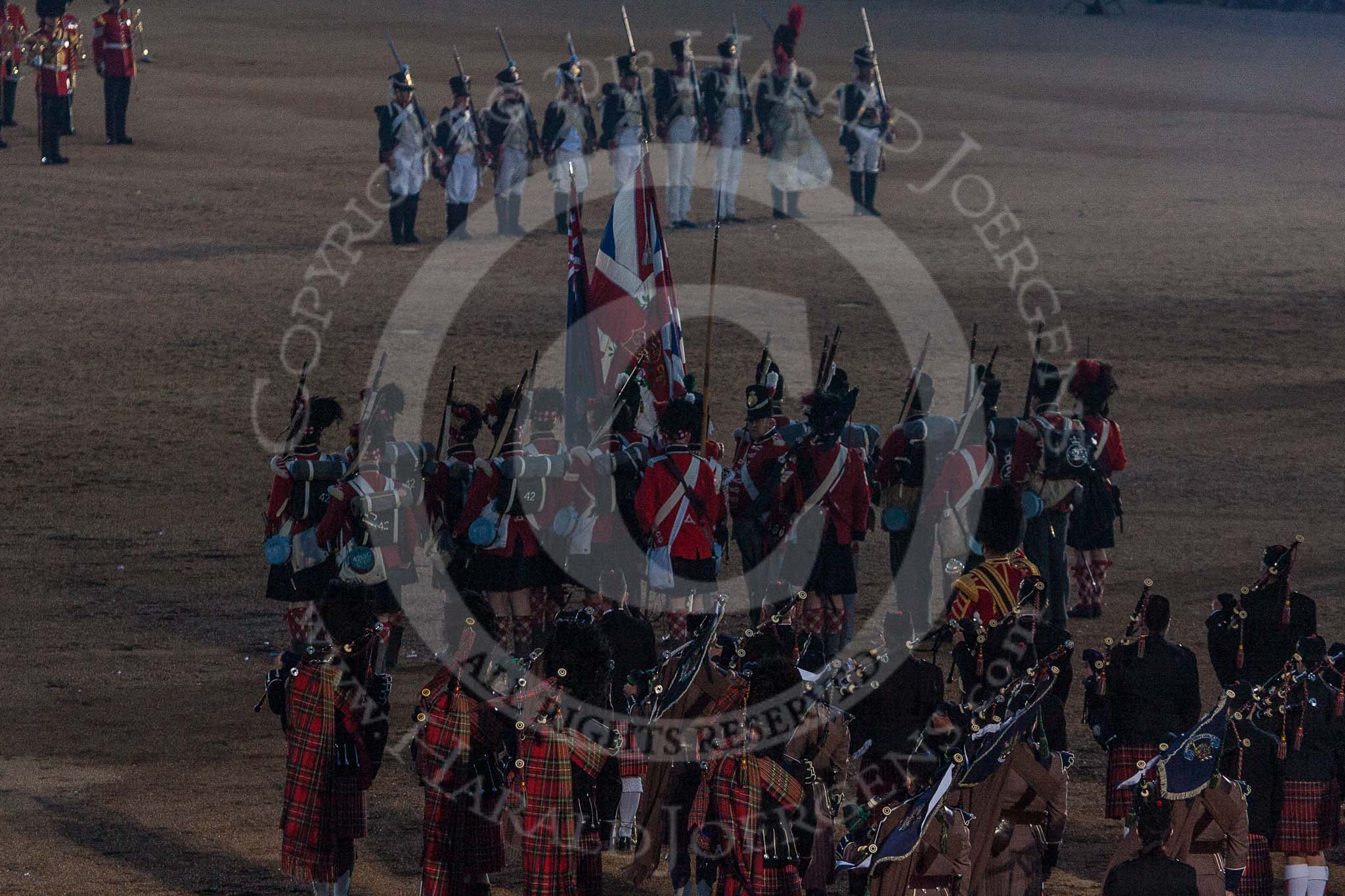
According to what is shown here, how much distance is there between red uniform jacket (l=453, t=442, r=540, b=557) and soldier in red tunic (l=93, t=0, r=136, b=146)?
1642 centimetres

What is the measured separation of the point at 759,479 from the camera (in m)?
9.91

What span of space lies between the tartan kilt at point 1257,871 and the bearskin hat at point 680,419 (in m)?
3.29

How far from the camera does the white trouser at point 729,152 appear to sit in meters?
22.5

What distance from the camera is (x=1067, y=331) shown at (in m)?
17.6

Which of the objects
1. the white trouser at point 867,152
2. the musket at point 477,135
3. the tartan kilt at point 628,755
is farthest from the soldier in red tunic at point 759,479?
the white trouser at point 867,152

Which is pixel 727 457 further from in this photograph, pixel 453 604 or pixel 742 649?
pixel 742 649

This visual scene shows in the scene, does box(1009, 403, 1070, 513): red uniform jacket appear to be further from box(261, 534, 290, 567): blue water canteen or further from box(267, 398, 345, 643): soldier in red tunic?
box(261, 534, 290, 567): blue water canteen

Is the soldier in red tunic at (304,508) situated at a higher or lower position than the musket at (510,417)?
lower

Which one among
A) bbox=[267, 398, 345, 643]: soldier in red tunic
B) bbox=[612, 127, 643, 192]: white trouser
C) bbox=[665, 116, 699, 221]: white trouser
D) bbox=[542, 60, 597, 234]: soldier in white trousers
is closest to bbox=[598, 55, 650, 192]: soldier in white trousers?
bbox=[612, 127, 643, 192]: white trouser

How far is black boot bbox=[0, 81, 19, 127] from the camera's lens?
2603cm

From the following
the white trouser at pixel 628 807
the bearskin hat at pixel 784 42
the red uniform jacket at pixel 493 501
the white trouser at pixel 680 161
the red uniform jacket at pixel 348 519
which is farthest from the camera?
the bearskin hat at pixel 784 42

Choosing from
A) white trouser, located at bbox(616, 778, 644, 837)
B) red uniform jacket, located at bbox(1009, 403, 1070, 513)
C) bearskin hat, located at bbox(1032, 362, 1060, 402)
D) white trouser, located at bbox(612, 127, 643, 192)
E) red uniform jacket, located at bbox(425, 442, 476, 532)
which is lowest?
white trouser, located at bbox(616, 778, 644, 837)

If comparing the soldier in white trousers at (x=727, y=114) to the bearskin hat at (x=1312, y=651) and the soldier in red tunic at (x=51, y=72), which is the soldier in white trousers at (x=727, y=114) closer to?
the soldier in red tunic at (x=51, y=72)

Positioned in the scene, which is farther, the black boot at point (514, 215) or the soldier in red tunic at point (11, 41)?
the soldier in red tunic at point (11, 41)
